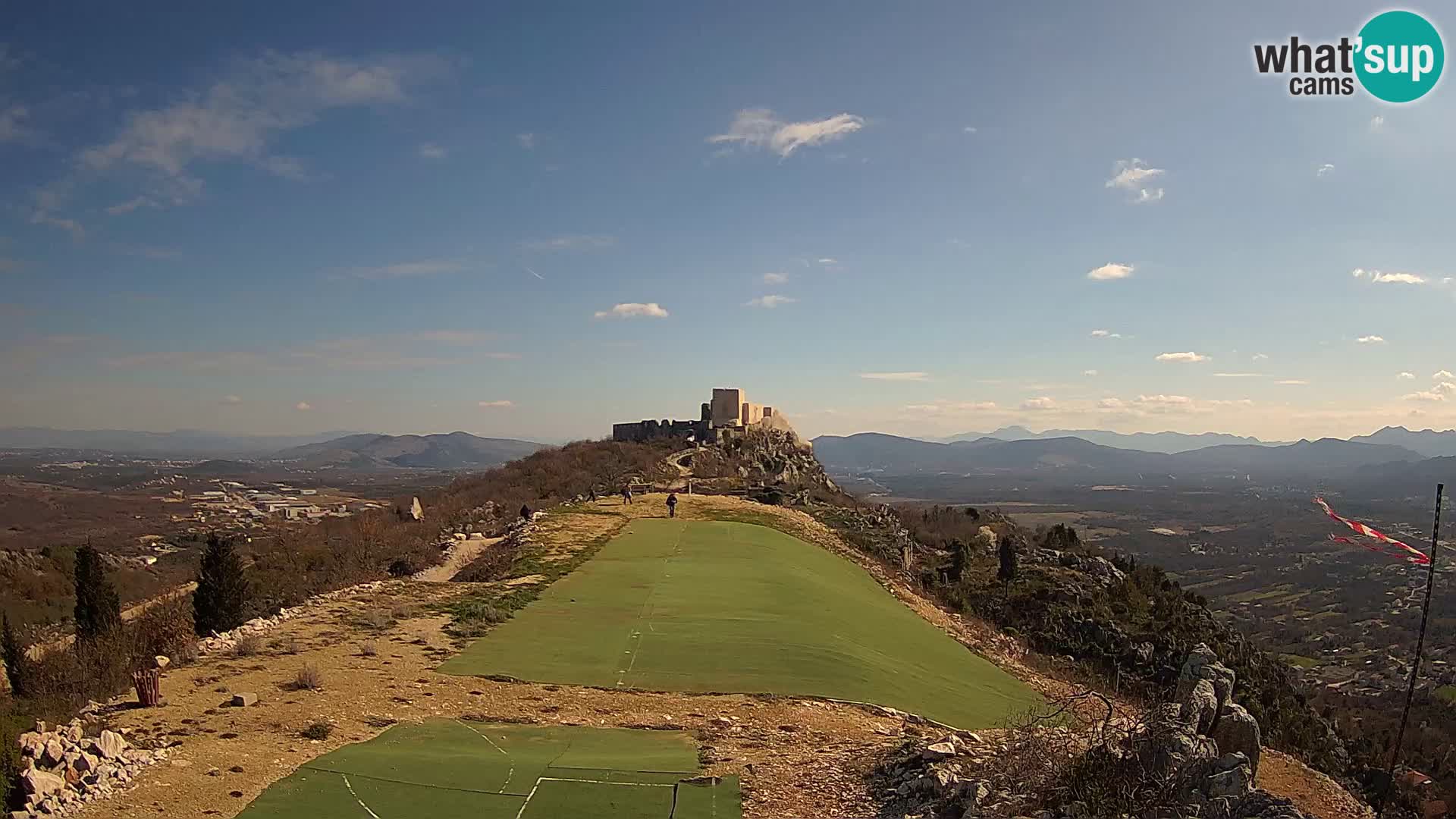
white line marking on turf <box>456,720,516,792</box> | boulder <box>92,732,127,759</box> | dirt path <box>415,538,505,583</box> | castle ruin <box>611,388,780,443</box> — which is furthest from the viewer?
castle ruin <box>611,388,780,443</box>

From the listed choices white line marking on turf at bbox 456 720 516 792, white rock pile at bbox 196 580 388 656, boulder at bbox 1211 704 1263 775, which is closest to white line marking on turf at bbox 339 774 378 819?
white line marking on turf at bbox 456 720 516 792

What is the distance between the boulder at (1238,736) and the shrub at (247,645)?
1387 cm

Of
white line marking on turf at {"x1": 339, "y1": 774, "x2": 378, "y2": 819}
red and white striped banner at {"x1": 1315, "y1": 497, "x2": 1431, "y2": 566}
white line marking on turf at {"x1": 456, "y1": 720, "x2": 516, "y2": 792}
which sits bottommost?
white line marking on turf at {"x1": 456, "y1": 720, "x2": 516, "y2": 792}

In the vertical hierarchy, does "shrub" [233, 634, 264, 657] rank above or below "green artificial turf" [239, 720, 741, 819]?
above

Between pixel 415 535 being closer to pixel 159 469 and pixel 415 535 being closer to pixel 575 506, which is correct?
pixel 575 506

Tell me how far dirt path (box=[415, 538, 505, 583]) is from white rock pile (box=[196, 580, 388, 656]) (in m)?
1.47

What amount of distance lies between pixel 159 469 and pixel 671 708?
570ft

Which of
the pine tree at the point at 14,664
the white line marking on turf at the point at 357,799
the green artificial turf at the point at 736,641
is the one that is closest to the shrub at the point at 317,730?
the white line marking on turf at the point at 357,799

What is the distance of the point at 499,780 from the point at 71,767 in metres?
4.11

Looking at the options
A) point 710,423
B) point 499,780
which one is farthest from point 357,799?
point 710,423

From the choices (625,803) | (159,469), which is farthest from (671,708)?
(159,469)

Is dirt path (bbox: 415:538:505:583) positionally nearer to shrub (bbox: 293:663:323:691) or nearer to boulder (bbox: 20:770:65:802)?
shrub (bbox: 293:663:323:691)

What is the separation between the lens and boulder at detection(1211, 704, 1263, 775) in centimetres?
880

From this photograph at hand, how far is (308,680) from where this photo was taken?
11.6 meters
